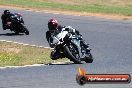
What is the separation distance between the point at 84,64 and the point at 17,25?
10.7m

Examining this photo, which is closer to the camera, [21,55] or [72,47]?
[72,47]

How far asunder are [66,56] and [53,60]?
1.09m

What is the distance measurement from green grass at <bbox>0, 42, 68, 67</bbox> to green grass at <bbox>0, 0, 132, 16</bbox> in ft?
56.4

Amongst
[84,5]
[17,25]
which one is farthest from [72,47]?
[84,5]

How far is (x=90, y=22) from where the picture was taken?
35.9m

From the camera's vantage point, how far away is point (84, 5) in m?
46.8

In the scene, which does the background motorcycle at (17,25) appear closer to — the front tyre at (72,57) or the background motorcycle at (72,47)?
the background motorcycle at (72,47)

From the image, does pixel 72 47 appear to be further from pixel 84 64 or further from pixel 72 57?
pixel 84 64

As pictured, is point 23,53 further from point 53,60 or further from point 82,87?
point 82,87

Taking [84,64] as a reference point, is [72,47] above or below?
above

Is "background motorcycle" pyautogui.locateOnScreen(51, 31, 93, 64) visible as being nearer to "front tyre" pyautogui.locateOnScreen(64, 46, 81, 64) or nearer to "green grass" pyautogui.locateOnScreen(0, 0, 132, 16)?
"front tyre" pyautogui.locateOnScreen(64, 46, 81, 64)

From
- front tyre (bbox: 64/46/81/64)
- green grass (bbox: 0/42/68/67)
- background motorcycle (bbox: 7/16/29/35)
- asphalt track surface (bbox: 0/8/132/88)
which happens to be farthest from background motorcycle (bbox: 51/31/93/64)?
background motorcycle (bbox: 7/16/29/35)

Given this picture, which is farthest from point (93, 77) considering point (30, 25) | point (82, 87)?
point (30, 25)

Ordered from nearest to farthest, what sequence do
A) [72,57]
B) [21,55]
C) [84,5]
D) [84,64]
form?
1. [84,64]
2. [72,57]
3. [21,55]
4. [84,5]
